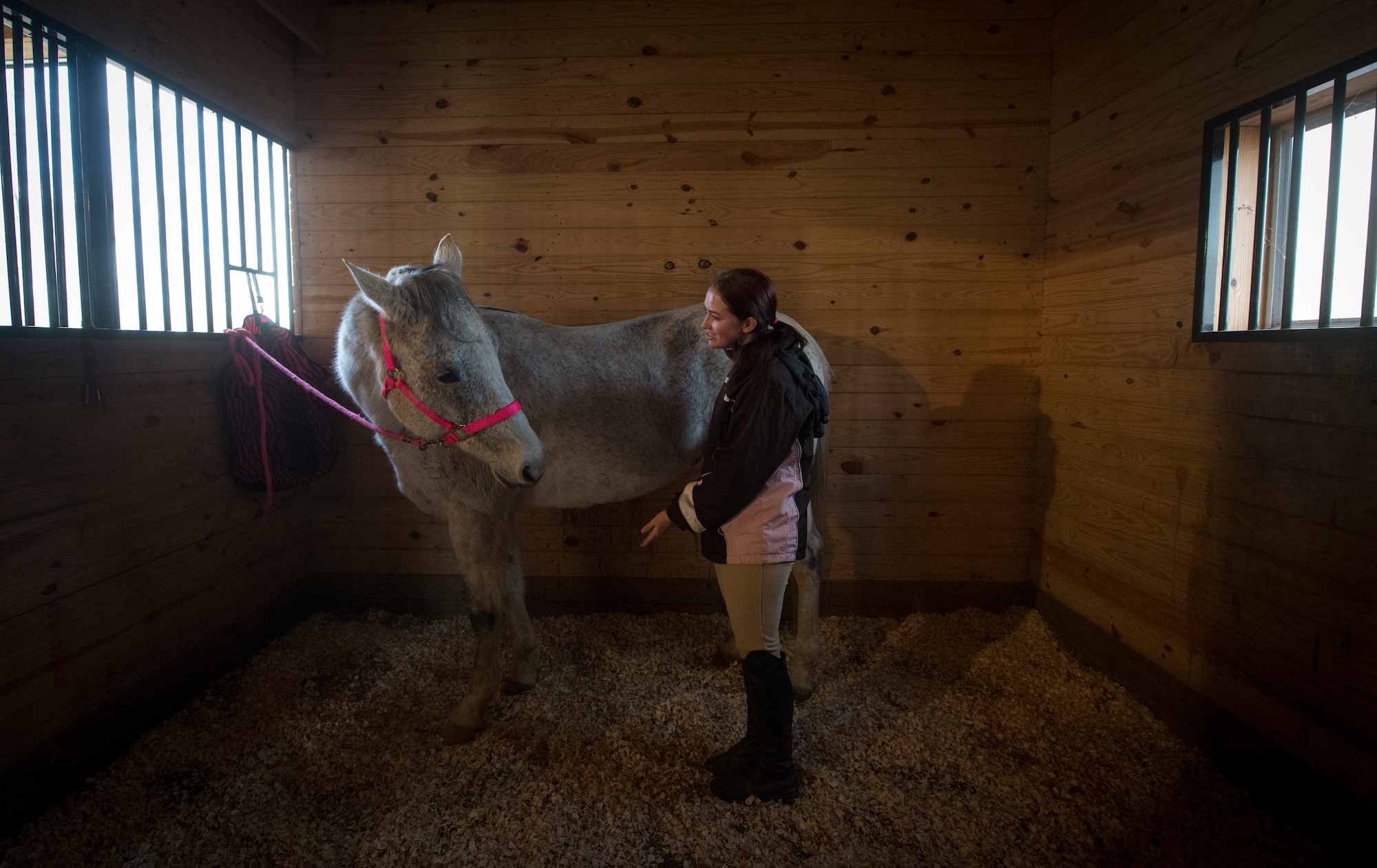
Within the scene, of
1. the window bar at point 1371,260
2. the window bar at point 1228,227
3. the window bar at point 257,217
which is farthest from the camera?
the window bar at point 257,217

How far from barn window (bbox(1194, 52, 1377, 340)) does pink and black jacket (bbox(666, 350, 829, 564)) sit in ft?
5.31

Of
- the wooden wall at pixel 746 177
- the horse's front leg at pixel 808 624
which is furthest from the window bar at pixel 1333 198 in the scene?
the horse's front leg at pixel 808 624

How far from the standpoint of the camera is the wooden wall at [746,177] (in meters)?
3.15

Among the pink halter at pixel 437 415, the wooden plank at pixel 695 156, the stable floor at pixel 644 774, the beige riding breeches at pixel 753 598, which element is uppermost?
the wooden plank at pixel 695 156

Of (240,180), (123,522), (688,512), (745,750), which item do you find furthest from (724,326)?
(240,180)

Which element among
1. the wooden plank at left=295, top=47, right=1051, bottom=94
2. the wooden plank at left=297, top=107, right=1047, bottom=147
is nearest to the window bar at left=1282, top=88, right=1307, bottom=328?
the wooden plank at left=297, top=107, right=1047, bottom=147

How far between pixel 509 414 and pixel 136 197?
6.14 feet

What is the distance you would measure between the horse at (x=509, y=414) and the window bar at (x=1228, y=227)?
150 centimetres

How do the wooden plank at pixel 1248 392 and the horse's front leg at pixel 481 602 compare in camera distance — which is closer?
the wooden plank at pixel 1248 392

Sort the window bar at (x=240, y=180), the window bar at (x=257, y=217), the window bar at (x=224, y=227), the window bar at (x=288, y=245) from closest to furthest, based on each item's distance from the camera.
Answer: the window bar at (x=224, y=227) < the window bar at (x=240, y=180) < the window bar at (x=257, y=217) < the window bar at (x=288, y=245)

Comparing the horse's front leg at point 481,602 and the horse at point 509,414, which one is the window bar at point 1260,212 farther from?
the horse's front leg at point 481,602

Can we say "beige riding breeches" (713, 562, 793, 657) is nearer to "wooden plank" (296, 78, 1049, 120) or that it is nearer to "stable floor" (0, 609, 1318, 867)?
"stable floor" (0, 609, 1318, 867)

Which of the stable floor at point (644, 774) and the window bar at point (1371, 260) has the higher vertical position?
the window bar at point (1371, 260)

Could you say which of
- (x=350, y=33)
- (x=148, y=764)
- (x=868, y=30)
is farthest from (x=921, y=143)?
(x=148, y=764)
